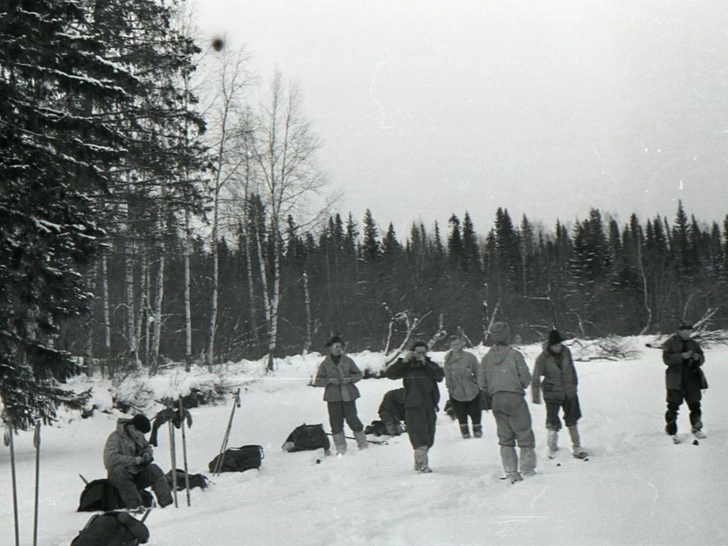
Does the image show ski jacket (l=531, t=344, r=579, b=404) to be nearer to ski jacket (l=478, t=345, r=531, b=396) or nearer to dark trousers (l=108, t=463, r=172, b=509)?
ski jacket (l=478, t=345, r=531, b=396)

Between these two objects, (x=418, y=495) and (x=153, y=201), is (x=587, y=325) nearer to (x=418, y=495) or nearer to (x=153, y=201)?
(x=153, y=201)

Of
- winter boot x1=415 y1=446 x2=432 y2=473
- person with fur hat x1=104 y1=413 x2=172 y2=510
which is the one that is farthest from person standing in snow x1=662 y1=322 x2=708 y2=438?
person with fur hat x1=104 y1=413 x2=172 y2=510

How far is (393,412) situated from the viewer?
39.9 feet

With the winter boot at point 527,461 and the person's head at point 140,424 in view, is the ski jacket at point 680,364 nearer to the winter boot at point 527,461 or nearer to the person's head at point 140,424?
the winter boot at point 527,461

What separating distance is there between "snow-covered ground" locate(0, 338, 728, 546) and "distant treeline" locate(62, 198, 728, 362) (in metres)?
3.60

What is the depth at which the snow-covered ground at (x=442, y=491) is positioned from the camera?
519 cm

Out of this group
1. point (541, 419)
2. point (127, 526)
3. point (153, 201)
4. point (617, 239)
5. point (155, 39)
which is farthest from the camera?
point (617, 239)

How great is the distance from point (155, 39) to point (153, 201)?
3528 millimetres

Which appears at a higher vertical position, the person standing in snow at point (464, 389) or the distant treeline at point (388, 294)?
the distant treeline at point (388, 294)

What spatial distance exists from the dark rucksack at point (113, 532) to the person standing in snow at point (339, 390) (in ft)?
17.5

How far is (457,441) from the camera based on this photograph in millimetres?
10766

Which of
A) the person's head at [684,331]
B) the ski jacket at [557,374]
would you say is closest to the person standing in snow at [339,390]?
the ski jacket at [557,374]

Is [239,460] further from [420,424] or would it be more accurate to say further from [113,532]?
[113,532]

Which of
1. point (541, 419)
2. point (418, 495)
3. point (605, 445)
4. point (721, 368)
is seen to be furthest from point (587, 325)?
point (418, 495)
